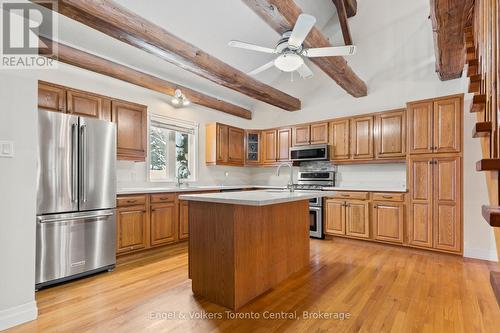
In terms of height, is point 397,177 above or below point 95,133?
below

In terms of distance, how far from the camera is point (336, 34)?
17.2 feet

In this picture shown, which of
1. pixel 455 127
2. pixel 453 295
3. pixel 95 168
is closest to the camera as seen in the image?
pixel 453 295

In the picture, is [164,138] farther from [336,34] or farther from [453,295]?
[453,295]

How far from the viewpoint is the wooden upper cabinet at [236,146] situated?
18.6 feet

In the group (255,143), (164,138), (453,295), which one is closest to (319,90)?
(255,143)

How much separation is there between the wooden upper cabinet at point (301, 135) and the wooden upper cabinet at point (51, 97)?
13.2ft

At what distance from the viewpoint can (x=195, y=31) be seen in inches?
154

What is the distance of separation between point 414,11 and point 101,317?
19.7 feet

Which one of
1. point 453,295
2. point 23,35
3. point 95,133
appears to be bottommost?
point 453,295

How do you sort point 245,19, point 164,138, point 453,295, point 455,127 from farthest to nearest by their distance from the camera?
point 164,138 < point 245,19 < point 455,127 < point 453,295

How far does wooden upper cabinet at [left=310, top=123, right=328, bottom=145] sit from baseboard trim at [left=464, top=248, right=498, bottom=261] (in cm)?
270

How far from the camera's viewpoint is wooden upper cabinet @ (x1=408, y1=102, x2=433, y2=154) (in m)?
3.76

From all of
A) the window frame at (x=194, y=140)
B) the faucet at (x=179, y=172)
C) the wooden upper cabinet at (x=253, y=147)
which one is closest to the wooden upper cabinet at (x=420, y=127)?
the wooden upper cabinet at (x=253, y=147)

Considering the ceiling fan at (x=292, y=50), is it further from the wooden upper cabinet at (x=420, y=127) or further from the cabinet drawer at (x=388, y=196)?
the cabinet drawer at (x=388, y=196)
